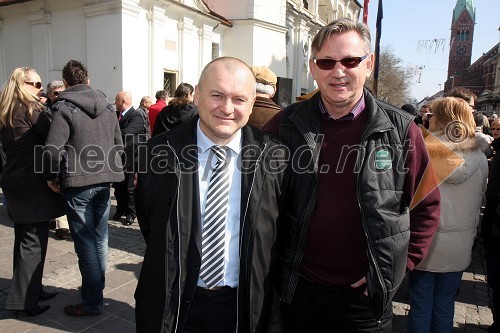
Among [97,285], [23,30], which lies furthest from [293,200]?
[23,30]

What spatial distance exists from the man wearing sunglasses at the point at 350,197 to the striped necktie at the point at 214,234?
0.39 m

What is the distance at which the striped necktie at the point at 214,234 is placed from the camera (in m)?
2.02

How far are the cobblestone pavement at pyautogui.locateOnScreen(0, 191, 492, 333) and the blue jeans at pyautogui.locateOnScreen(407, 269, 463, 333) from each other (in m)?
0.76

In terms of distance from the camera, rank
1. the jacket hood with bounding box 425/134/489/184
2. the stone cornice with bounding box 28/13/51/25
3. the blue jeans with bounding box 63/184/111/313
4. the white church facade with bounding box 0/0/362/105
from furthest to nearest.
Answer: the stone cornice with bounding box 28/13/51/25, the white church facade with bounding box 0/0/362/105, the blue jeans with bounding box 63/184/111/313, the jacket hood with bounding box 425/134/489/184

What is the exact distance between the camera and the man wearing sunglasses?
6.71 ft

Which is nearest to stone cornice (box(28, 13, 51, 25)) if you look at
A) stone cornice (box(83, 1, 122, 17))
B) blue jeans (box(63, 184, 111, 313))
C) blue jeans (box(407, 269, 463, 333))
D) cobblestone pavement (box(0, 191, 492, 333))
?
stone cornice (box(83, 1, 122, 17))

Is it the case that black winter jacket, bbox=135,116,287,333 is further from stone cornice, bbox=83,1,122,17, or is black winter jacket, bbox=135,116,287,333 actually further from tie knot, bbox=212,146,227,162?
stone cornice, bbox=83,1,122,17

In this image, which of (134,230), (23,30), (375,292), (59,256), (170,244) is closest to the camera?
(170,244)

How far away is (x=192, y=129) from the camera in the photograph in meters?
2.15

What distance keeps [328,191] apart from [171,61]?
54.1 feet

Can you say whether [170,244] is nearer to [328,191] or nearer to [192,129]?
[192,129]

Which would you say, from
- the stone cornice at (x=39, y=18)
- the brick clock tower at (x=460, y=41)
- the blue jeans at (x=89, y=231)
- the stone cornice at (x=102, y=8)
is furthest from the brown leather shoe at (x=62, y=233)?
the brick clock tower at (x=460, y=41)

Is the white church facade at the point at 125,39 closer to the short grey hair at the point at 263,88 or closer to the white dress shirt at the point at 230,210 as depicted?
the short grey hair at the point at 263,88

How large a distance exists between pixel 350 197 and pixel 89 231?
2677mm
